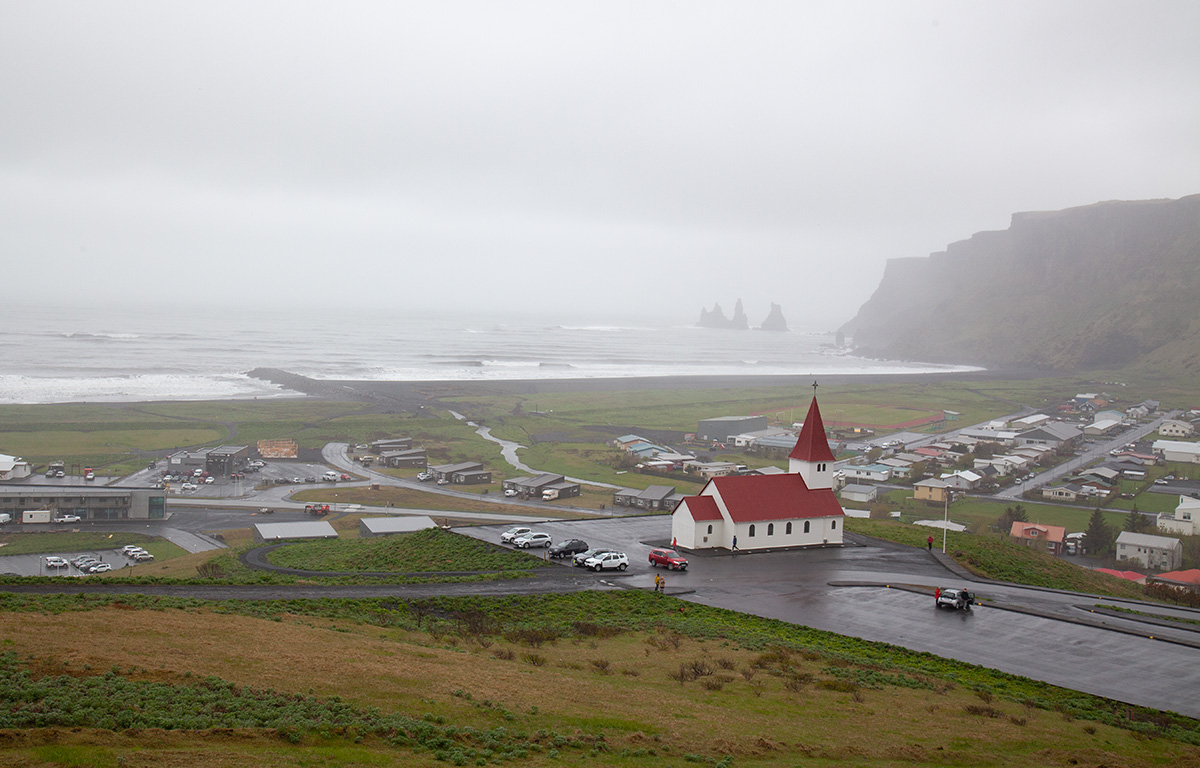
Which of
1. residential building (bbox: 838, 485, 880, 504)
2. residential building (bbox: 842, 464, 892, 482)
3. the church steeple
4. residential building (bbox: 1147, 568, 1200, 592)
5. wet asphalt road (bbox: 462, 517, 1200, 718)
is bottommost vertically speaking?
residential building (bbox: 1147, 568, 1200, 592)

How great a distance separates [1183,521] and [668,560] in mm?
39754

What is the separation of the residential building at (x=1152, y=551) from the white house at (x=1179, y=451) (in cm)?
3421

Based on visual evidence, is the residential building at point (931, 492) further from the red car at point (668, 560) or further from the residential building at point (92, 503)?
the residential building at point (92, 503)

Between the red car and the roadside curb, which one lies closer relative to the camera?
the roadside curb

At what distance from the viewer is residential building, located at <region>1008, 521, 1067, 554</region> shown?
46812mm

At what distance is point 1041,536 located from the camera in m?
47.4

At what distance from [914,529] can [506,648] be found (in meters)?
28.5

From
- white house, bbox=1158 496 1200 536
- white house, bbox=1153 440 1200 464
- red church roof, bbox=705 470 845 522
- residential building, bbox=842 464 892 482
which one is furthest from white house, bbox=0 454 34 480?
white house, bbox=1153 440 1200 464

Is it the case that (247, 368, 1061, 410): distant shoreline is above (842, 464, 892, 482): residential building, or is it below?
above

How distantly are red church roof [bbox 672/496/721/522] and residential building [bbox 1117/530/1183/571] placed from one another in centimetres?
2750

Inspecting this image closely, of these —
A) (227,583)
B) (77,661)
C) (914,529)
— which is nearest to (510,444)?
(914,529)

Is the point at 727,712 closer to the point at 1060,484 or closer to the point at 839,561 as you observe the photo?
the point at 839,561

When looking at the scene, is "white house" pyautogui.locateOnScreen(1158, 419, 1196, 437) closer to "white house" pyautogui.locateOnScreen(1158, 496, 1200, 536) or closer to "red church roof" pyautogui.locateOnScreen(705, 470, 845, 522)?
"white house" pyautogui.locateOnScreen(1158, 496, 1200, 536)

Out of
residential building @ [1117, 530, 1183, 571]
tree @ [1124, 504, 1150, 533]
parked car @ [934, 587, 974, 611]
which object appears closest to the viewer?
parked car @ [934, 587, 974, 611]
